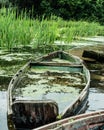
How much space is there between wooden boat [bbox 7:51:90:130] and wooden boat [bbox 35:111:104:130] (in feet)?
1.42

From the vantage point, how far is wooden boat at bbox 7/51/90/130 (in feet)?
13.2

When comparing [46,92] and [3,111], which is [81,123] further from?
[46,92]

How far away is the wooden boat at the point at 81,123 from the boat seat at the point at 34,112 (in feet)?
1.51

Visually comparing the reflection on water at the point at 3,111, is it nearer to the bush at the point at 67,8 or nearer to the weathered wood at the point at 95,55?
the weathered wood at the point at 95,55

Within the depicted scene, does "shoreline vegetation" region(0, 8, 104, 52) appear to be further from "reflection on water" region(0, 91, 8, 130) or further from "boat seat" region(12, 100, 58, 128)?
"boat seat" region(12, 100, 58, 128)

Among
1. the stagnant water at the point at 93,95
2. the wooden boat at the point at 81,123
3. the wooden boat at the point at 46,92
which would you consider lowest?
the stagnant water at the point at 93,95


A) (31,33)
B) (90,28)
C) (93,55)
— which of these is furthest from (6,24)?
(90,28)

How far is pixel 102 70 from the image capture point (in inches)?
346

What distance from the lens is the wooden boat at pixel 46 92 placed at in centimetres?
402

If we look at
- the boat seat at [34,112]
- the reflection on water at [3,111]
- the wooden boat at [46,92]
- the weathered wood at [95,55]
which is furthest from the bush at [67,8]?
the boat seat at [34,112]

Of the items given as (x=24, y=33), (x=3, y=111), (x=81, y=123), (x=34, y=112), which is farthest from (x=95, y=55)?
(x=81, y=123)

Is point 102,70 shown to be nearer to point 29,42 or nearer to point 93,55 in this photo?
point 93,55

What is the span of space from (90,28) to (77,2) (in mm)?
6691

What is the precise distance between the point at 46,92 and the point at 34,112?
6.42ft
